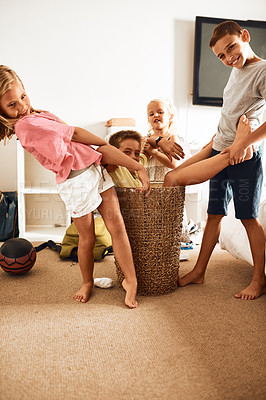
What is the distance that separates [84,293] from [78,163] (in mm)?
539

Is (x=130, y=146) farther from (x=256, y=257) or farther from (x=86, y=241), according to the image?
(x=256, y=257)

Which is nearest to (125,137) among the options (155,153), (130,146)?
(130,146)

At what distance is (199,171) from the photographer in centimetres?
138

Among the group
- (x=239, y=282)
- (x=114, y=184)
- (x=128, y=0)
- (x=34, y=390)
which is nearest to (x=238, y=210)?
(x=239, y=282)

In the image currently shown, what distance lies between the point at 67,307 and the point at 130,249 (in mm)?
334

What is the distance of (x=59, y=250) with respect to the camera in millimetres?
2125

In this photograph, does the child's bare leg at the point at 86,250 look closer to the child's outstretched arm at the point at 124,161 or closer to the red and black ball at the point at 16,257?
the child's outstretched arm at the point at 124,161

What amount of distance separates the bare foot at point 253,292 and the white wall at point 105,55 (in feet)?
6.18

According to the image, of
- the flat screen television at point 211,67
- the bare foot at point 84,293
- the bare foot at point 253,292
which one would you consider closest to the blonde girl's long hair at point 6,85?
the bare foot at point 84,293

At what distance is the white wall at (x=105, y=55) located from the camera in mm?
2916

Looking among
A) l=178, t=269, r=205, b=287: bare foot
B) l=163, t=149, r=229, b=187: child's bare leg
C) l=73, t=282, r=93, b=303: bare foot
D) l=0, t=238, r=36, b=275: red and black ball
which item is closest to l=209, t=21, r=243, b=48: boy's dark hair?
l=163, t=149, r=229, b=187: child's bare leg

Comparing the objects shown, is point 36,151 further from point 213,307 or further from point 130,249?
point 213,307

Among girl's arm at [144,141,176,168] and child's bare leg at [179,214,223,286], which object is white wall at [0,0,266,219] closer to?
girl's arm at [144,141,176,168]

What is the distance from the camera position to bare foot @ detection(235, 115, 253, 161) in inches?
50.9
